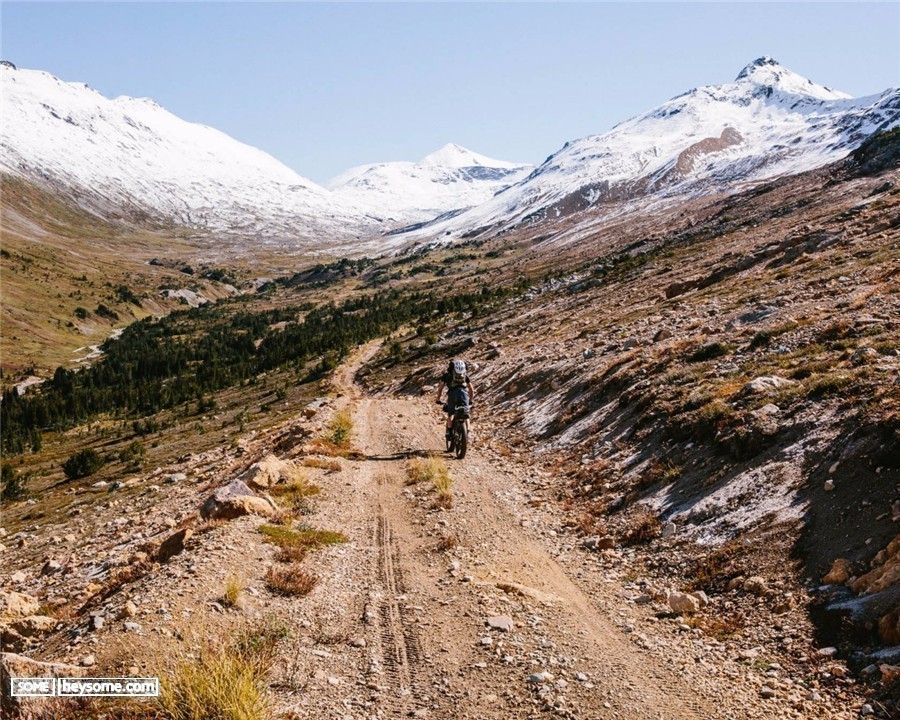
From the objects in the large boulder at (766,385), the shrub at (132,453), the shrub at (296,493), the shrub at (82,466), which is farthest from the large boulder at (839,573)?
the shrub at (82,466)

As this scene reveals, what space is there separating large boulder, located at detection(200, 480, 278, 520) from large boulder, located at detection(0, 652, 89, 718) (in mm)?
5813

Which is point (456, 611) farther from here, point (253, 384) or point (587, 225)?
point (587, 225)

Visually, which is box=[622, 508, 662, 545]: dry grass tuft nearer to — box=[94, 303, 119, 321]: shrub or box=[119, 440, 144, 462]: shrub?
box=[119, 440, 144, 462]: shrub

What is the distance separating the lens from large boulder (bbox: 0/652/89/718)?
5.61 metres

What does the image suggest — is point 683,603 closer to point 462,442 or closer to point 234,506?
point 234,506

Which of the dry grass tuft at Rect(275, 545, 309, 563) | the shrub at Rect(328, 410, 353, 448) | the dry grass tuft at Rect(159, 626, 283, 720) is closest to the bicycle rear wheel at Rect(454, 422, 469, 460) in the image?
the shrub at Rect(328, 410, 353, 448)

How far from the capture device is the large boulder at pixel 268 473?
48.5 ft

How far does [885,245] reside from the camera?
27.9 metres

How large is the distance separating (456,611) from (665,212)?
170 m

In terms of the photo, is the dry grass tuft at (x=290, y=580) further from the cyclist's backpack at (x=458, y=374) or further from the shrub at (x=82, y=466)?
the shrub at (x=82, y=466)

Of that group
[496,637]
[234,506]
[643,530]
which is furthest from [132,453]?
[496,637]

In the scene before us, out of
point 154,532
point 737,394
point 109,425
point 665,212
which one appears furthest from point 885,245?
point 665,212

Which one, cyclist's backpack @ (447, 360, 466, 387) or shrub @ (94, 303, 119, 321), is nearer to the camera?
cyclist's backpack @ (447, 360, 466, 387)

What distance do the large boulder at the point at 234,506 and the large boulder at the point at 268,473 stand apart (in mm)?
1691
